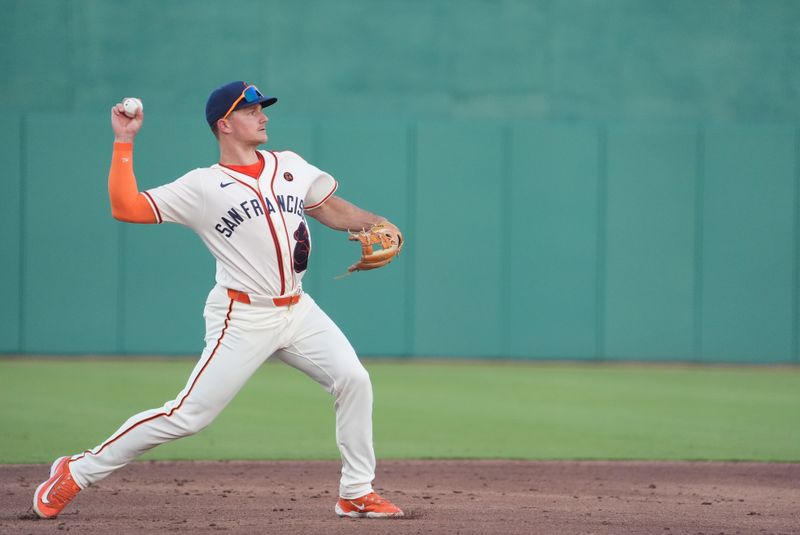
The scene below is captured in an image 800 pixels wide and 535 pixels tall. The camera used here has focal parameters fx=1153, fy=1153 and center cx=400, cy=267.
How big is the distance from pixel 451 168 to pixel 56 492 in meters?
9.65

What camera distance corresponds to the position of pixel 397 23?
48.1ft

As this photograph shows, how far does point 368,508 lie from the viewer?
5.36 metres

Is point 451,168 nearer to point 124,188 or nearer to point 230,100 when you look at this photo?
point 230,100

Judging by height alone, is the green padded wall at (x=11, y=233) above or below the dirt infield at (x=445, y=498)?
above

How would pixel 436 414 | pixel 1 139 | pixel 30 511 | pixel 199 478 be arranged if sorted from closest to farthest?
pixel 30 511 < pixel 199 478 < pixel 436 414 < pixel 1 139

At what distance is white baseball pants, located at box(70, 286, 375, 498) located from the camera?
5.13m

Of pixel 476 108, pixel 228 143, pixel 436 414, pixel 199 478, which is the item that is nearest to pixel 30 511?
pixel 199 478

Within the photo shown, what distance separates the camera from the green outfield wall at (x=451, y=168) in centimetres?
1420

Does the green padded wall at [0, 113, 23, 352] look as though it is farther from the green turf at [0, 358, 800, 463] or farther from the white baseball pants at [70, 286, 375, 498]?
the white baseball pants at [70, 286, 375, 498]

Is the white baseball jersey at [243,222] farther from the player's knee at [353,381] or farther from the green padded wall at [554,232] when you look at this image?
the green padded wall at [554,232]

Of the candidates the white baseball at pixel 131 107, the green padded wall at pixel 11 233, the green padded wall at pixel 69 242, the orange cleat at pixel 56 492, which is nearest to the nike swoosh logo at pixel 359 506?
the orange cleat at pixel 56 492

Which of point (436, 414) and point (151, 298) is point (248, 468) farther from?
point (151, 298)

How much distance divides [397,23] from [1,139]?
16.7ft

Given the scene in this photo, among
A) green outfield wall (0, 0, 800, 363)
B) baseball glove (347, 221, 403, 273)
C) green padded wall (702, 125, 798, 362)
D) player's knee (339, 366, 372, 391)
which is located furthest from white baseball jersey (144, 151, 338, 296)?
green padded wall (702, 125, 798, 362)
